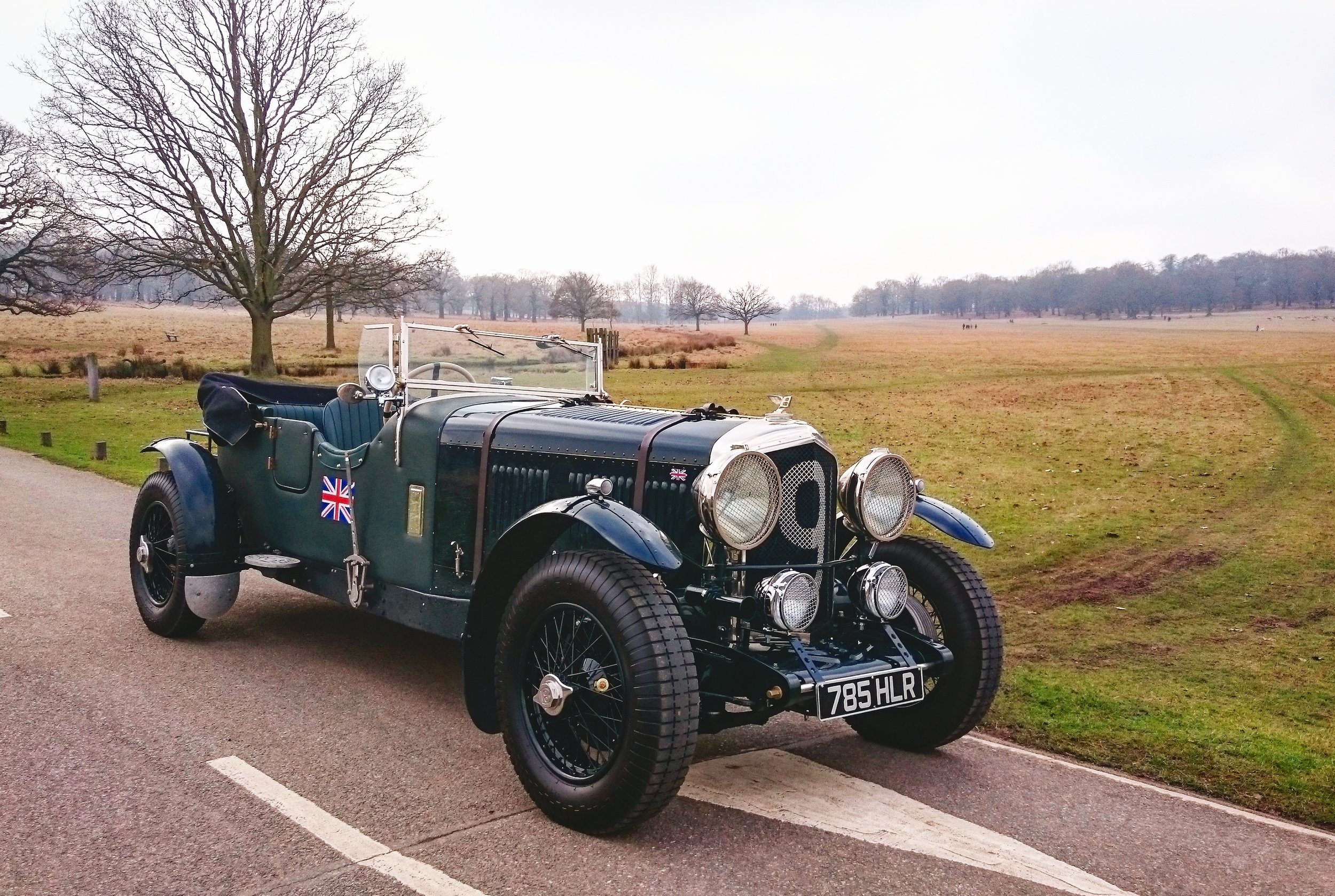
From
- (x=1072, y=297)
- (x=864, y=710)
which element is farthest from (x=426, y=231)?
(x=1072, y=297)

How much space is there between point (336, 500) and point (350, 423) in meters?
0.88

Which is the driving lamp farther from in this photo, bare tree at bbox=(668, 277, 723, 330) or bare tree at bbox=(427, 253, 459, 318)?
bare tree at bbox=(668, 277, 723, 330)

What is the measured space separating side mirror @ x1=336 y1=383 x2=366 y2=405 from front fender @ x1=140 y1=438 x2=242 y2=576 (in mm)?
1238

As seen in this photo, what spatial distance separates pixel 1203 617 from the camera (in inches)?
278

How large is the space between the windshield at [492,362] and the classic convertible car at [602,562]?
17 mm

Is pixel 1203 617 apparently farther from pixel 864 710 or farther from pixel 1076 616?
pixel 864 710

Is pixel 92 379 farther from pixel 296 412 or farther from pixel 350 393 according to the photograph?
pixel 350 393

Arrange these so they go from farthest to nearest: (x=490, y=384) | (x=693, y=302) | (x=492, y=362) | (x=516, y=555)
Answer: (x=693, y=302)
(x=492, y=362)
(x=490, y=384)
(x=516, y=555)

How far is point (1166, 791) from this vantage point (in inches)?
159

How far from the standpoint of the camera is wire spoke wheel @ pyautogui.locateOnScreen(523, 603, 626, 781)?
354 centimetres

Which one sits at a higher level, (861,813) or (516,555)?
(516,555)

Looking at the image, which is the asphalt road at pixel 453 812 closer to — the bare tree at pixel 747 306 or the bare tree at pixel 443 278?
the bare tree at pixel 443 278

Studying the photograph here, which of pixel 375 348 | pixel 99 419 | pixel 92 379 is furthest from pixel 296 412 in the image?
pixel 92 379

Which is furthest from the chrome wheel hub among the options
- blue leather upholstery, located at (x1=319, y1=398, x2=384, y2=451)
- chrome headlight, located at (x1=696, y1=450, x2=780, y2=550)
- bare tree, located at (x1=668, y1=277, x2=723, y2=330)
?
bare tree, located at (x1=668, y1=277, x2=723, y2=330)
